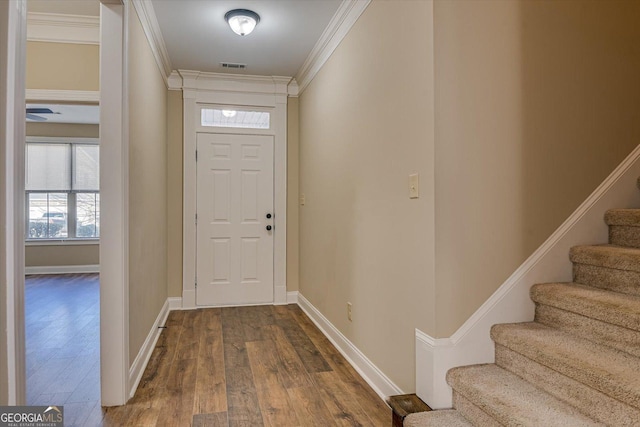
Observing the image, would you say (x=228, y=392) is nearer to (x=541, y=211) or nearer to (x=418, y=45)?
(x=541, y=211)

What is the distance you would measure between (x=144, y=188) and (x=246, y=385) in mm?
1560

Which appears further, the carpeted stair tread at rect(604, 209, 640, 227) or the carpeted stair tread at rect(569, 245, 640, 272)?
the carpeted stair tread at rect(604, 209, 640, 227)

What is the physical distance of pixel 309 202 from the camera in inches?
164

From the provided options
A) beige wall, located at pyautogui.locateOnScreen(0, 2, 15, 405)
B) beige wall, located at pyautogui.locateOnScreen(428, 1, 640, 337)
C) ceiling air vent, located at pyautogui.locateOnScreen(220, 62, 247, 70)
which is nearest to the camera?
beige wall, located at pyautogui.locateOnScreen(0, 2, 15, 405)

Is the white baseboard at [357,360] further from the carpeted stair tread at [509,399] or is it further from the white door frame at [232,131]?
the white door frame at [232,131]

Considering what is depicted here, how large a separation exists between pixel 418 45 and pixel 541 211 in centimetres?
103

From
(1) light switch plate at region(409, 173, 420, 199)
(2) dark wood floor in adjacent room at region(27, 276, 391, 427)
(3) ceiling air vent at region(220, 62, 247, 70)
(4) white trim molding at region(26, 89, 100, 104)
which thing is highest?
(3) ceiling air vent at region(220, 62, 247, 70)

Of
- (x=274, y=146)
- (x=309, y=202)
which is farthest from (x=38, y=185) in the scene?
(x=309, y=202)

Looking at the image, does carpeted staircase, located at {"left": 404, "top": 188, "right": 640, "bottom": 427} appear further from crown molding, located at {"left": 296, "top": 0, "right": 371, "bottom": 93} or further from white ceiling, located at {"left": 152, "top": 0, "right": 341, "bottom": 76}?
white ceiling, located at {"left": 152, "top": 0, "right": 341, "bottom": 76}

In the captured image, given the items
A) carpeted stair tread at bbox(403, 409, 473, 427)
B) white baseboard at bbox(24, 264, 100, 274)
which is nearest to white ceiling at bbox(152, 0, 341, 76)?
Answer: carpeted stair tread at bbox(403, 409, 473, 427)

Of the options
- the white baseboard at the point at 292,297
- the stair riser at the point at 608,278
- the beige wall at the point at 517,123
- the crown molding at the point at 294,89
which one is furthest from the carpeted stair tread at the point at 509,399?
the crown molding at the point at 294,89

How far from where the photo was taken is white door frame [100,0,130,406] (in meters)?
2.19

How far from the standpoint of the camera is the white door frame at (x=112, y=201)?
7.20ft

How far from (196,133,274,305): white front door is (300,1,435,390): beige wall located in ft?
3.50
